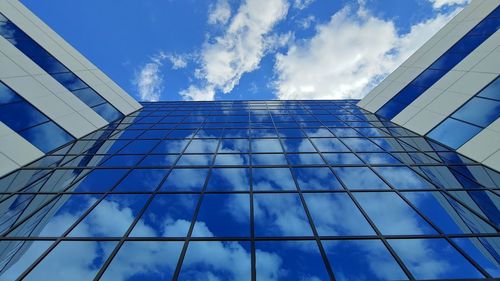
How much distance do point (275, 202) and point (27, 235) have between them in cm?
769

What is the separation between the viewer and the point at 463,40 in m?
18.5

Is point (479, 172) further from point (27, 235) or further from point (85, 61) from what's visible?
point (85, 61)

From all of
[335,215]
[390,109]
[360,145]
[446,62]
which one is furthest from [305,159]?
[446,62]

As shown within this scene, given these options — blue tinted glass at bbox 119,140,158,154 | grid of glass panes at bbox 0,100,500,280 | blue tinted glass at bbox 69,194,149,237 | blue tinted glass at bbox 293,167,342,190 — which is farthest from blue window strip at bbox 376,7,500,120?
blue tinted glass at bbox 69,194,149,237

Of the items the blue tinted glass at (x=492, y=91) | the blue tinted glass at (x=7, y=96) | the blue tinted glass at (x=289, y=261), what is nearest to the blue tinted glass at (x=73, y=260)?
the blue tinted glass at (x=289, y=261)

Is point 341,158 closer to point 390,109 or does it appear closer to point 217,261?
point 217,261

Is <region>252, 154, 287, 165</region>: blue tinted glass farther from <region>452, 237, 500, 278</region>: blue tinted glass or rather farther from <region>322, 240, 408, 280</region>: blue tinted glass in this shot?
<region>452, 237, 500, 278</region>: blue tinted glass

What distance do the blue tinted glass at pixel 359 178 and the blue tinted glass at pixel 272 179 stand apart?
2.24m

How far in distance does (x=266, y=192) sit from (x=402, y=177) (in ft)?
19.4

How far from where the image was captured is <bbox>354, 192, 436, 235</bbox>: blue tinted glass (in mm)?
8469

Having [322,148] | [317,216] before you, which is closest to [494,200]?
[317,216]

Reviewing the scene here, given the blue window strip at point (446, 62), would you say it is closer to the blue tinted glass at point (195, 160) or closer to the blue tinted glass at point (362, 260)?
the blue tinted glass at point (195, 160)

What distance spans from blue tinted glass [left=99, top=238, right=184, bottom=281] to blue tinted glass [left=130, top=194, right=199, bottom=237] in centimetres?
42

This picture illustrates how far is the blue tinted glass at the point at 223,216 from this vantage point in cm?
843
